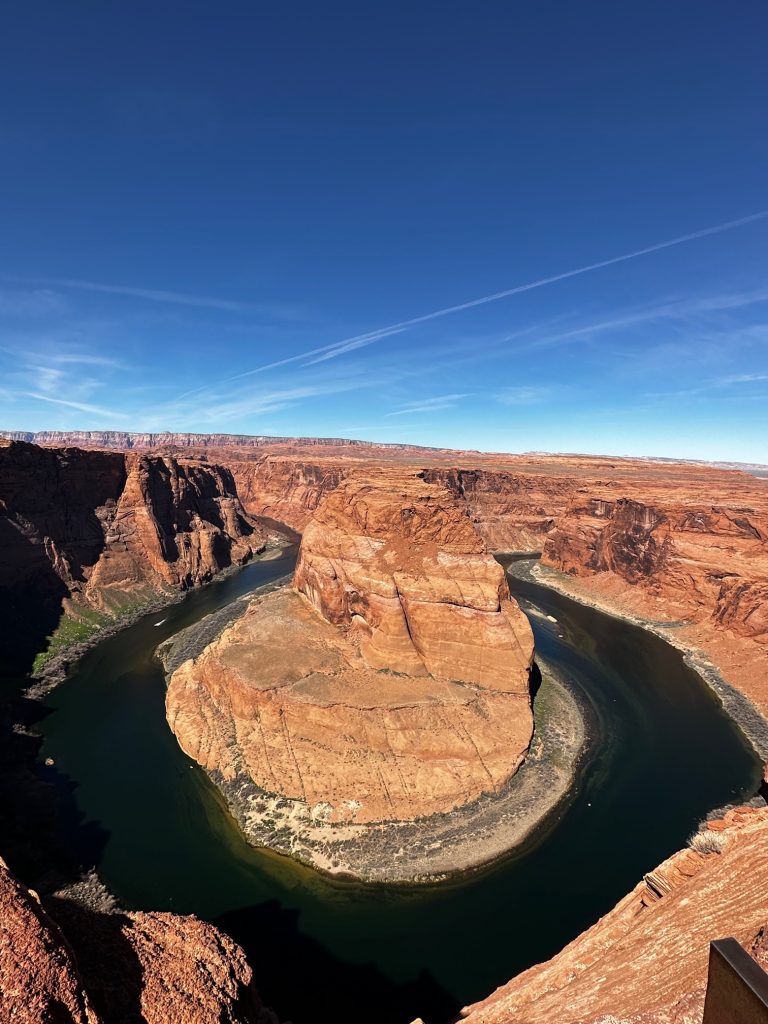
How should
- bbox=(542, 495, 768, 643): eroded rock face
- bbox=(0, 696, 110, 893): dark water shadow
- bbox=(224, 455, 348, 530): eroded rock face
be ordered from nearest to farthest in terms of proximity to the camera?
bbox=(0, 696, 110, 893): dark water shadow
bbox=(542, 495, 768, 643): eroded rock face
bbox=(224, 455, 348, 530): eroded rock face

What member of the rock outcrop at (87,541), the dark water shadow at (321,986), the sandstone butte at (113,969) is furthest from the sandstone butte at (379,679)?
the rock outcrop at (87,541)

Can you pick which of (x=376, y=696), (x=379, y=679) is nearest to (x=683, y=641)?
(x=379, y=679)

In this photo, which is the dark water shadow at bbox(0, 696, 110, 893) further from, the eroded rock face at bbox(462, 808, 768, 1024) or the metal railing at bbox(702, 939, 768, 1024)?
the metal railing at bbox(702, 939, 768, 1024)

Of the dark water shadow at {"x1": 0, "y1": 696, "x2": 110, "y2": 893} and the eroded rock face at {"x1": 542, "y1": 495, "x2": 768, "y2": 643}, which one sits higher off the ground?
the eroded rock face at {"x1": 542, "y1": 495, "x2": 768, "y2": 643}

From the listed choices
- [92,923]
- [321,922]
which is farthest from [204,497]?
[92,923]

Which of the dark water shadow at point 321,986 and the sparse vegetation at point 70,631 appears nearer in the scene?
the dark water shadow at point 321,986

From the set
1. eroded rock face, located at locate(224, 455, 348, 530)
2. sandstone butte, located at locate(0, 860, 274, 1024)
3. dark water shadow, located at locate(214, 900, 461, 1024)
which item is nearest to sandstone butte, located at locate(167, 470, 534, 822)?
dark water shadow, located at locate(214, 900, 461, 1024)

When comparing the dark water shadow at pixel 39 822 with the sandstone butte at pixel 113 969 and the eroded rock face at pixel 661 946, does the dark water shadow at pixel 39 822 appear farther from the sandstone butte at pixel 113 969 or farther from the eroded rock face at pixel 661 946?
the eroded rock face at pixel 661 946
